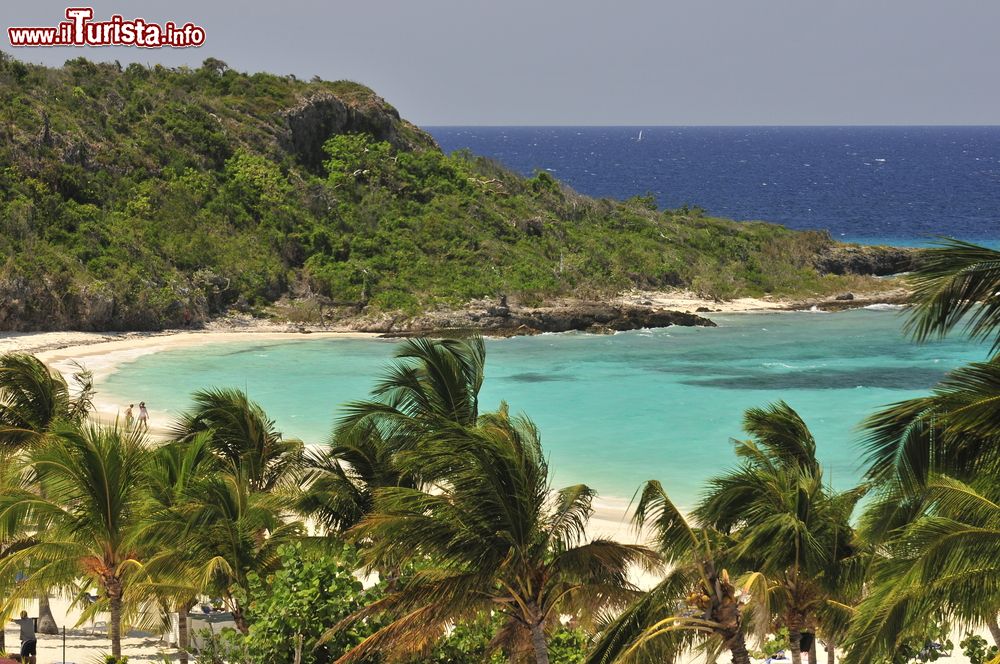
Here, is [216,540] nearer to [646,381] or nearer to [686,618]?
[686,618]

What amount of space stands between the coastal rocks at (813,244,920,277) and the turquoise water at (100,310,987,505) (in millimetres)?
10752

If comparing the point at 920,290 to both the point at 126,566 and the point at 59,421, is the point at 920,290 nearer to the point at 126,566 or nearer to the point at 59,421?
the point at 126,566

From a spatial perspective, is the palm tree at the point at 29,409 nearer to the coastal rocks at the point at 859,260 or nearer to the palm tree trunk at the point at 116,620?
the palm tree trunk at the point at 116,620

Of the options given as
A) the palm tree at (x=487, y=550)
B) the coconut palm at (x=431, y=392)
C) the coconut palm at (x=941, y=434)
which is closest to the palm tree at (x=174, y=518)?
the coconut palm at (x=431, y=392)

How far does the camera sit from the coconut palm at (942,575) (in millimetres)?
6711

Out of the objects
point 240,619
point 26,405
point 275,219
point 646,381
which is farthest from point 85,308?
point 240,619

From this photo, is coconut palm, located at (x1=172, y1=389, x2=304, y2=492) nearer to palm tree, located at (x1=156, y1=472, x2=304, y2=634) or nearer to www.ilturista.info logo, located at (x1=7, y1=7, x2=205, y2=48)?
palm tree, located at (x1=156, y1=472, x2=304, y2=634)

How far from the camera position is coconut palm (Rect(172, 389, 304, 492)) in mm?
13359

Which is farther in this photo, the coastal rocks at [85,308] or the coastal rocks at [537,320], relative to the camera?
the coastal rocks at [537,320]

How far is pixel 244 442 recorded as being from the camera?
13516 mm

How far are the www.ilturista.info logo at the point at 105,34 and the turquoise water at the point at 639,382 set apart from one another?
13.4 metres

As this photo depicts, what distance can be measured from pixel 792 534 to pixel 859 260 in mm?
53069

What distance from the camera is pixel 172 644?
556 inches

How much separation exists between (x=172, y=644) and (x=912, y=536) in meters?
10.2
